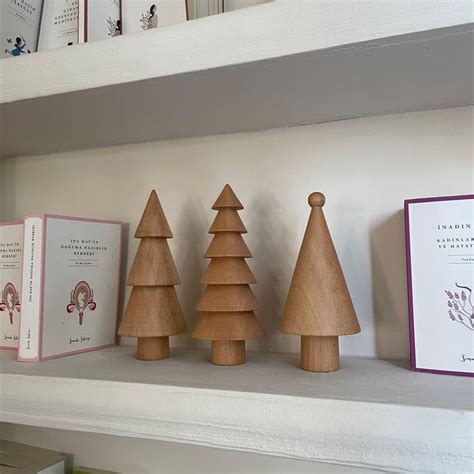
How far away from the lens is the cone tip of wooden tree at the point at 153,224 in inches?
26.3

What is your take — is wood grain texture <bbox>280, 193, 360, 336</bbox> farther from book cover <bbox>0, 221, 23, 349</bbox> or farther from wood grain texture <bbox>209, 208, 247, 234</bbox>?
book cover <bbox>0, 221, 23, 349</bbox>

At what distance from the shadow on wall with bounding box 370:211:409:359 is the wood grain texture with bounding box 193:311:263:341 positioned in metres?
0.17

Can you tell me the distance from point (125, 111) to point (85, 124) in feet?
0.33

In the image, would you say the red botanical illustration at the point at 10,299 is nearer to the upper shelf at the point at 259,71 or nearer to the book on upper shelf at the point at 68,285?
the book on upper shelf at the point at 68,285

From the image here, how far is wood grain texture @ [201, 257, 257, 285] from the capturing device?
601 mm

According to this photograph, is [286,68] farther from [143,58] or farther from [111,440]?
[111,440]

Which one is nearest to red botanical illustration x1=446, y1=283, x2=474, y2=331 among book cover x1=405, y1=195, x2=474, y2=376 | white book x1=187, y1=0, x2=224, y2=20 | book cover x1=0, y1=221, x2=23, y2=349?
book cover x1=405, y1=195, x2=474, y2=376

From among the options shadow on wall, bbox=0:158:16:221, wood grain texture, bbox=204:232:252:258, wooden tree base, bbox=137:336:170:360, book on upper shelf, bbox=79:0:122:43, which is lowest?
wooden tree base, bbox=137:336:170:360

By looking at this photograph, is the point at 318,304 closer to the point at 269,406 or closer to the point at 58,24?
the point at 269,406

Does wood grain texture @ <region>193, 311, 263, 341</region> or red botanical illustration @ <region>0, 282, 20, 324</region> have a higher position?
red botanical illustration @ <region>0, 282, 20, 324</region>

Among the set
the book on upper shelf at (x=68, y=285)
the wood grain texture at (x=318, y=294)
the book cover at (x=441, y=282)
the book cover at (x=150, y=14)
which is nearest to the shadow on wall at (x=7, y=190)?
the book on upper shelf at (x=68, y=285)

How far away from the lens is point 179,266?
2.55 feet

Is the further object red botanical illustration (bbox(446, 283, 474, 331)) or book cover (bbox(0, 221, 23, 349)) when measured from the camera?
book cover (bbox(0, 221, 23, 349))

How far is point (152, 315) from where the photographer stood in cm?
64
